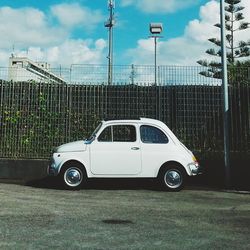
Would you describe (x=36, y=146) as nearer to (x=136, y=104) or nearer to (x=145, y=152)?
(x=136, y=104)

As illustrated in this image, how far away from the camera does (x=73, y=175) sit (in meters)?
10.6

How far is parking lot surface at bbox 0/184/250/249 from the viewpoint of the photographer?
5621mm

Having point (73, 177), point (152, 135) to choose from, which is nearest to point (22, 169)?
point (73, 177)

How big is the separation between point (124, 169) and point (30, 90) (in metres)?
4.95

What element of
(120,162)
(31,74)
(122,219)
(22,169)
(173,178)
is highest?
(31,74)

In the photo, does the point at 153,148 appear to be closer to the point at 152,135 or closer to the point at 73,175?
the point at 152,135

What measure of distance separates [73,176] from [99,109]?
11.4 ft

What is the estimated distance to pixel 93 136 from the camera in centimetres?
1077

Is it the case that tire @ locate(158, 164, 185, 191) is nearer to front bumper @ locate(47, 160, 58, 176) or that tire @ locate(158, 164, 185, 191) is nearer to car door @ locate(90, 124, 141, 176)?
car door @ locate(90, 124, 141, 176)

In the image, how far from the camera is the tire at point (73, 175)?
1058 cm

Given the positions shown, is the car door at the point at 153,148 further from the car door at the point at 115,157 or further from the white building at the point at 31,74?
the white building at the point at 31,74

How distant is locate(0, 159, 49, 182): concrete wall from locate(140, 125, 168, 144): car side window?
359 centimetres

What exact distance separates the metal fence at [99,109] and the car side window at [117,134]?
8.24 ft

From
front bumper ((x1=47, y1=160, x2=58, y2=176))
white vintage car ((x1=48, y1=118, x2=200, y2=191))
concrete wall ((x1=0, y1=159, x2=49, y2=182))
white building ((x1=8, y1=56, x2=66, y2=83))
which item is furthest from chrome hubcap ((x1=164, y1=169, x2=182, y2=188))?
white building ((x1=8, y1=56, x2=66, y2=83))
